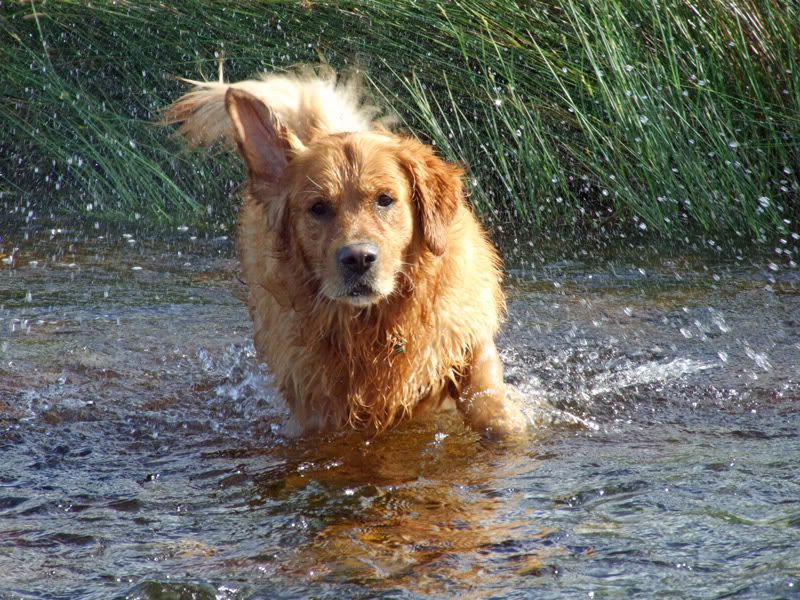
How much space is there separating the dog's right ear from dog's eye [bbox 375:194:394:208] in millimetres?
425

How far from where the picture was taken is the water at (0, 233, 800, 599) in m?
2.86

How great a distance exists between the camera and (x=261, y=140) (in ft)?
13.8

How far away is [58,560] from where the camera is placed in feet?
9.86

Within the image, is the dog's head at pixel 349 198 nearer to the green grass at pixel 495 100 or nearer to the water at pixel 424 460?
the water at pixel 424 460

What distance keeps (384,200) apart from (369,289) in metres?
0.36

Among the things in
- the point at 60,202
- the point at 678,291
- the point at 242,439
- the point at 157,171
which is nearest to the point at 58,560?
the point at 242,439

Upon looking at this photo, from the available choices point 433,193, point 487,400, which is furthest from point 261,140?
point 487,400

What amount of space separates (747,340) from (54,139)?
5305mm

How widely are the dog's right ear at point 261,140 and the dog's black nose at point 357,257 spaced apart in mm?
589

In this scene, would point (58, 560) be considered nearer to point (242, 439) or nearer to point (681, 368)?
point (242, 439)

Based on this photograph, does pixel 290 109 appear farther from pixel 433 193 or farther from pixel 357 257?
pixel 357 257

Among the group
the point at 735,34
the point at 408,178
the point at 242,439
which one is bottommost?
the point at 242,439

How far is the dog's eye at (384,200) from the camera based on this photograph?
3980 millimetres

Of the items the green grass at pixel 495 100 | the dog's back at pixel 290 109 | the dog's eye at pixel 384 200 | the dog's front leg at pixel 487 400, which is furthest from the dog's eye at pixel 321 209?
the green grass at pixel 495 100
